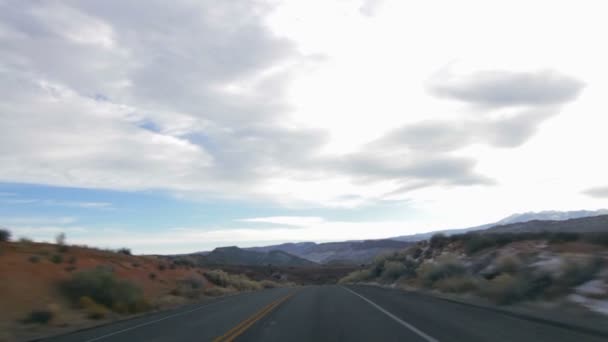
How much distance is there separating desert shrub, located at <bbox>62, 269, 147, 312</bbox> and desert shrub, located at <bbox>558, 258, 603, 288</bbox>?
21.5 meters

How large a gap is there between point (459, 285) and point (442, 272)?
7.36 m

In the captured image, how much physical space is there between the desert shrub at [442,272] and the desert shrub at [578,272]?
15.9 m

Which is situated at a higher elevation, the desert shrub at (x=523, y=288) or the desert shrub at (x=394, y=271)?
the desert shrub at (x=394, y=271)

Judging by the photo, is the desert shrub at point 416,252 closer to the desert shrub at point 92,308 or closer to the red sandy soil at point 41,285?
the red sandy soil at point 41,285

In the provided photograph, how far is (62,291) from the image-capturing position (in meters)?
33.1

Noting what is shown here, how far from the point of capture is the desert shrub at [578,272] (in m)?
23.1

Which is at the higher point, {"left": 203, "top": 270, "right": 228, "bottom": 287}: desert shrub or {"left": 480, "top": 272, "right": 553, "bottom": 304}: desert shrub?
{"left": 203, "top": 270, "right": 228, "bottom": 287}: desert shrub

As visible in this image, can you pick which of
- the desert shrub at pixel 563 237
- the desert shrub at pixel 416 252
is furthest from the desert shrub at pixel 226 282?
the desert shrub at pixel 563 237

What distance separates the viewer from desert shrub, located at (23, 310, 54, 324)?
2459 centimetres

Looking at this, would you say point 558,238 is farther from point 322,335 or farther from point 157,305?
point 322,335

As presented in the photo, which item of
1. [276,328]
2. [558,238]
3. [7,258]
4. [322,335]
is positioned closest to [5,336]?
[276,328]

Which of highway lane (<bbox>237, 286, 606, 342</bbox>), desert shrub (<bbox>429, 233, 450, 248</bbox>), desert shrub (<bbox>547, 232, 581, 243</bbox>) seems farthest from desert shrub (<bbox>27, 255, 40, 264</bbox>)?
desert shrub (<bbox>429, 233, 450, 248</bbox>)

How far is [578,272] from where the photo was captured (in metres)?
23.3

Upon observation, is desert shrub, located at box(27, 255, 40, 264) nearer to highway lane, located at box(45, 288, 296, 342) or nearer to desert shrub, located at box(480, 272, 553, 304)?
highway lane, located at box(45, 288, 296, 342)
